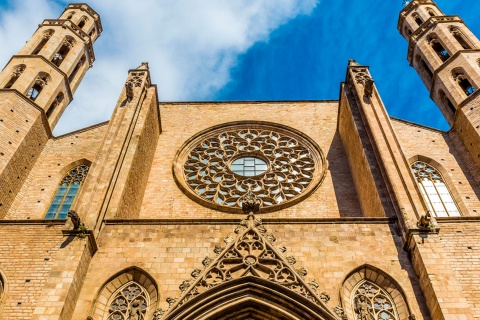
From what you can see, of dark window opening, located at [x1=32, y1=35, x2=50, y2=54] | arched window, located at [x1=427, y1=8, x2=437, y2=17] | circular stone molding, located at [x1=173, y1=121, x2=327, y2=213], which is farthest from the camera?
arched window, located at [x1=427, y1=8, x2=437, y2=17]

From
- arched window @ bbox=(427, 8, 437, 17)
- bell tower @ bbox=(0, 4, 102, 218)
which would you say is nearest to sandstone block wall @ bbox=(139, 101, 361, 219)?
bell tower @ bbox=(0, 4, 102, 218)

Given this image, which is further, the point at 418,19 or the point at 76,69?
the point at 418,19

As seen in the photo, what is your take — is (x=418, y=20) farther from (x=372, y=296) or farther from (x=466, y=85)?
(x=372, y=296)

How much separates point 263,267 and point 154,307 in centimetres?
207

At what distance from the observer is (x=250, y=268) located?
8578 mm

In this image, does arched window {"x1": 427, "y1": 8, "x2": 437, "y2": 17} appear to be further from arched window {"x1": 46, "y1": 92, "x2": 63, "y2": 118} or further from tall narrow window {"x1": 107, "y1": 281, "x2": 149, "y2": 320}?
tall narrow window {"x1": 107, "y1": 281, "x2": 149, "y2": 320}

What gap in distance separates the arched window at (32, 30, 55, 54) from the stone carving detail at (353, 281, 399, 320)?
1396 centimetres

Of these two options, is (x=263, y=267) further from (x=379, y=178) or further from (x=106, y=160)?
(x=106, y=160)

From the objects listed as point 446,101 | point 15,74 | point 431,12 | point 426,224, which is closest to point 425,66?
point 446,101

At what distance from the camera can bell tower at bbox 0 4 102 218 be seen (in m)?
12.5

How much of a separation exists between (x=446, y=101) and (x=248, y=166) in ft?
23.9

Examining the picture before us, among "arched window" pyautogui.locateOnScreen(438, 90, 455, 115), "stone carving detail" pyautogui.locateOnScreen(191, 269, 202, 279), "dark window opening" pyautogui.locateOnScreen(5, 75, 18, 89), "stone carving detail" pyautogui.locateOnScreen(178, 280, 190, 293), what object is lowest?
"stone carving detail" pyautogui.locateOnScreen(178, 280, 190, 293)

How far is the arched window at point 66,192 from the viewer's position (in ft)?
41.7

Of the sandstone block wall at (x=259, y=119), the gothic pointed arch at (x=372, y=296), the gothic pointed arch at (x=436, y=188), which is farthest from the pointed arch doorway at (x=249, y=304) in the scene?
the gothic pointed arch at (x=436, y=188)
